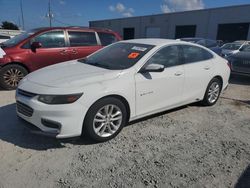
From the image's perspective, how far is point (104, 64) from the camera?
163 inches

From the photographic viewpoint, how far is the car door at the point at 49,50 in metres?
6.39

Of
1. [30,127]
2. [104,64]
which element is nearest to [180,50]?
[104,64]

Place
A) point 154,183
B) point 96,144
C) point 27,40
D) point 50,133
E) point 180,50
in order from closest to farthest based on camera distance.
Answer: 1. point 154,183
2. point 50,133
3. point 96,144
4. point 180,50
5. point 27,40

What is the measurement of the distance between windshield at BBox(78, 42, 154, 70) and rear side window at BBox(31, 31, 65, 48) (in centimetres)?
244

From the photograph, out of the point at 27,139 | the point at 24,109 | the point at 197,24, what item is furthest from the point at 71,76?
the point at 197,24

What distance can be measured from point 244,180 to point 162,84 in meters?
1.89

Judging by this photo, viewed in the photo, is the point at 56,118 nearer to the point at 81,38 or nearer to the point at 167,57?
the point at 167,57

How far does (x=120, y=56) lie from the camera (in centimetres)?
425

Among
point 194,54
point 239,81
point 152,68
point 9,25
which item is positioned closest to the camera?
point 152,68

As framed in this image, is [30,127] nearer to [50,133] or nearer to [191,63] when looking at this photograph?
[50,133]

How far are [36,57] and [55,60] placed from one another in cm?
51

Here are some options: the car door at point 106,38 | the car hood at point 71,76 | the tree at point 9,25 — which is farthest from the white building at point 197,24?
the car hood at point 71,76

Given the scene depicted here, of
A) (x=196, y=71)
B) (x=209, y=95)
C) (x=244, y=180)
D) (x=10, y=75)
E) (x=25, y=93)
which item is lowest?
(x=244, y=180)

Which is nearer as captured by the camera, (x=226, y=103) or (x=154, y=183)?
(x=154, y=183)
